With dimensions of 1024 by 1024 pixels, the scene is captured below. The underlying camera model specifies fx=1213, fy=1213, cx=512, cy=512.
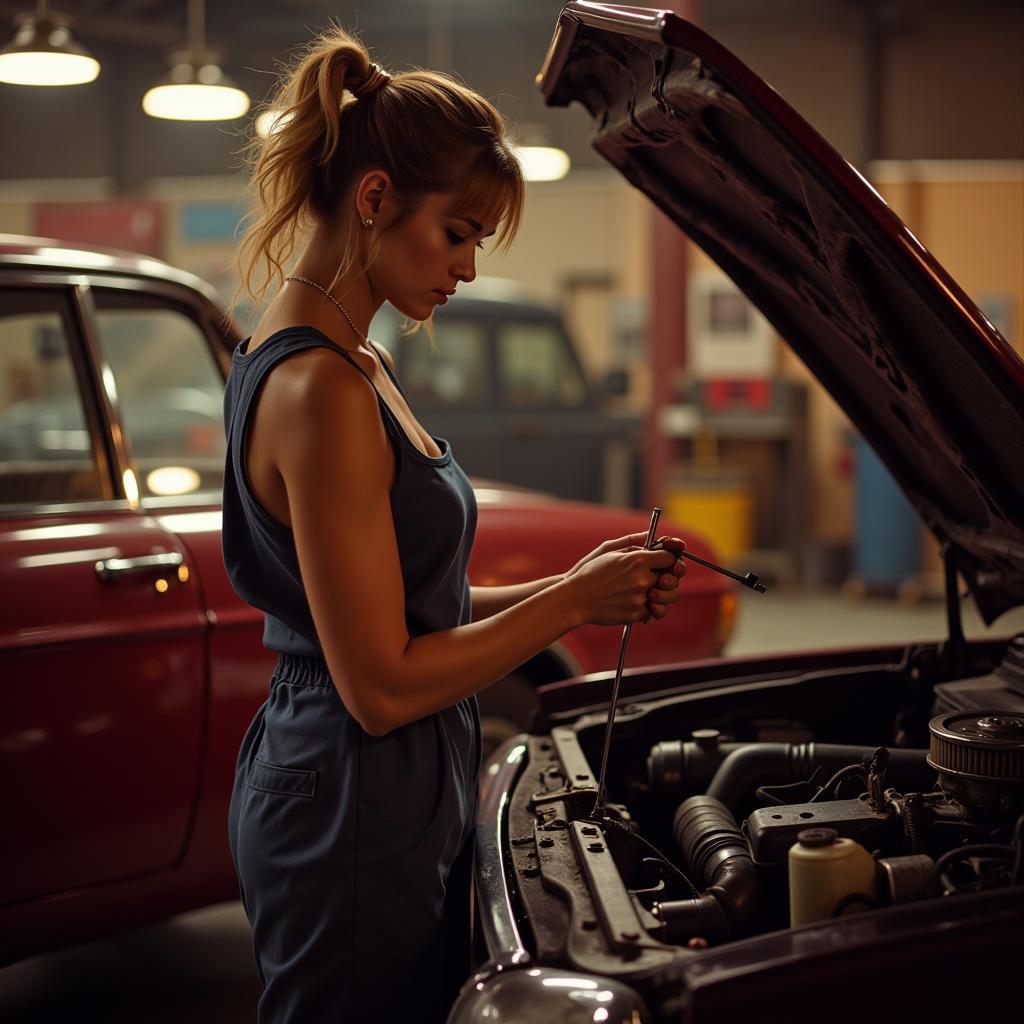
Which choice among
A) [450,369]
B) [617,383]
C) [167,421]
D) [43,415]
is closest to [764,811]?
[43,415]

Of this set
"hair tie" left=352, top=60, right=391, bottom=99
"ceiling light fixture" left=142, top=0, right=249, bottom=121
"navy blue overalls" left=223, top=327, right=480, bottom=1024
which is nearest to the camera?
"navy blue overalls" left=223, top=327, right=480, bottom=1024

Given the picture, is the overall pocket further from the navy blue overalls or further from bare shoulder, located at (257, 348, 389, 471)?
bare shoulder, located at (257, 348, 389, 471)

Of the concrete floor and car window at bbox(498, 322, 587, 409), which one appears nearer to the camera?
the concrete floor

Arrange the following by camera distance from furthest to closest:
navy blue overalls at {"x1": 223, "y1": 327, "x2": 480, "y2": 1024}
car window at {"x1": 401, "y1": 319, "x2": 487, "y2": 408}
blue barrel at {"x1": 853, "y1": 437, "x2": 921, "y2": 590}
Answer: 1. blue barrel at {"x1": 853, "y1": 437, "x2": 921, "y2": 590}
2. car window at {"x1": 401, "y1": 319, "x2": 487, "y2": 408}
3. navy blue overalls at {"x1": 223, "y1": 327, "x2": 480, "y2": 1024}

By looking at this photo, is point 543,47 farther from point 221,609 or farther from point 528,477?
point 221,609

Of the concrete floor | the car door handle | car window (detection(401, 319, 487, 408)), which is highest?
the car door handle

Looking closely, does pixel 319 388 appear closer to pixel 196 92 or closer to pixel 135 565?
pixel 135 565

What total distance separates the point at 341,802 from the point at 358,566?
0.31 m

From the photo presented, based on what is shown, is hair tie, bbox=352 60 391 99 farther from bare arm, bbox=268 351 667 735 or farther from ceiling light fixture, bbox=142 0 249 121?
ceiling light fixture, bbox=142 0 249 121

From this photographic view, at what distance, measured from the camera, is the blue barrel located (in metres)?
9.15

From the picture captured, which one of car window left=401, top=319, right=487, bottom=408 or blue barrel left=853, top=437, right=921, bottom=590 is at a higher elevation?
car window left=401, top=319, right=487, bottom=408

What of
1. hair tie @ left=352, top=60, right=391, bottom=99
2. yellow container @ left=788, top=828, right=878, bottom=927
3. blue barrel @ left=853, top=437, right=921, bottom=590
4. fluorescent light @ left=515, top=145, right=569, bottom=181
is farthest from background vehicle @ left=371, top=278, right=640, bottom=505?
yellow container @ left=788, top=828, right=878, bottom=927

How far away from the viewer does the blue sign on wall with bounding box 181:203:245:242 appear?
48.6 feet

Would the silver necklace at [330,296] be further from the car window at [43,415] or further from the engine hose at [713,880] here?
the car window at [43,415]
